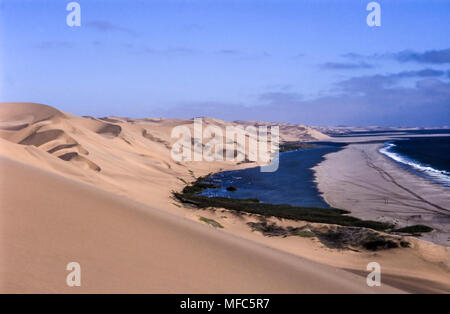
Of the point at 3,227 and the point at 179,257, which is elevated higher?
the point at 3,227

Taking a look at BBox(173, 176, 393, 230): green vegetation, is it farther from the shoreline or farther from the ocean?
the ocean

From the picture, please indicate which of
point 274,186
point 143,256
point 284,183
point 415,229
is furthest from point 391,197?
point 143,256

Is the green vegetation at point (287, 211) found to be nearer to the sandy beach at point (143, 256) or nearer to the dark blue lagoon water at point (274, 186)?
the dark blue lagoon water at point (274, 186)

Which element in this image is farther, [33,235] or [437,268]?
[437,268]

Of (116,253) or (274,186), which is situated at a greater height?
(116,253)

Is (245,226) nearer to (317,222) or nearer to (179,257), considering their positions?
(317,222)

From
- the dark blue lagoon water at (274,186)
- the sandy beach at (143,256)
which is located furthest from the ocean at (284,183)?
the sandy beach at (143,256)

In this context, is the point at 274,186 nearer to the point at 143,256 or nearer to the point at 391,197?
the point at 391,197
